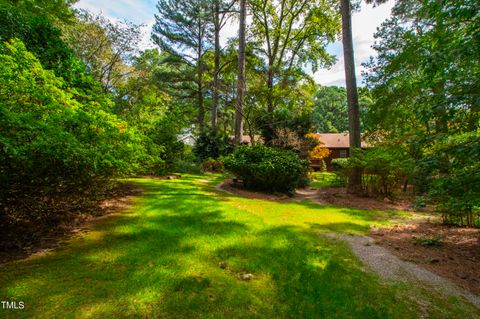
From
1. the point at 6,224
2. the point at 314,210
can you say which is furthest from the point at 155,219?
the point at 314,210

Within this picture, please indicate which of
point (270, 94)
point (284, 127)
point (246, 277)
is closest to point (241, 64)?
point (270, 94)

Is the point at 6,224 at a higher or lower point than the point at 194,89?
lower

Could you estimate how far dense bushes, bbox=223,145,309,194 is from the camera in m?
9.05

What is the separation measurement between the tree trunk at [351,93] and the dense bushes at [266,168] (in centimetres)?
214

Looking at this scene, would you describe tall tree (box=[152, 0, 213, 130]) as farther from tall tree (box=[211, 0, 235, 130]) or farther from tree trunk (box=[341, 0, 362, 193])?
tree trunk (box=[341, 0, 362, 193])

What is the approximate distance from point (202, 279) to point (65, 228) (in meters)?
3.12

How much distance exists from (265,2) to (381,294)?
75.1 feet

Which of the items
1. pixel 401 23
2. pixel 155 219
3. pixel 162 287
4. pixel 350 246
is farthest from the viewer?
pixel 401 23

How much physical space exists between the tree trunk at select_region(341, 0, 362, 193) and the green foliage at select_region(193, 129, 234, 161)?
1163 centimetres

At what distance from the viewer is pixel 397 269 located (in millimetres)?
3219

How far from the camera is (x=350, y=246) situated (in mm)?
4043

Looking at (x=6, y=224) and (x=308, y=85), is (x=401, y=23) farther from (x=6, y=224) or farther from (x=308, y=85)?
(x=6, y=224)

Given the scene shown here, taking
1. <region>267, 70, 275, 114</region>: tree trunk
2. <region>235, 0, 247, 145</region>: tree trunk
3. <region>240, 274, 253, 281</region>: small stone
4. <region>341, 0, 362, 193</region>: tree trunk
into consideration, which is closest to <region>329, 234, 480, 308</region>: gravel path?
<region>240, 274, 253, 281</region>: small stone

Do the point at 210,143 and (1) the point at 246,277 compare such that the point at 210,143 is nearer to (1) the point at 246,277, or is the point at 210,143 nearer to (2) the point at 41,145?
Result: (2) the point at 41,145
